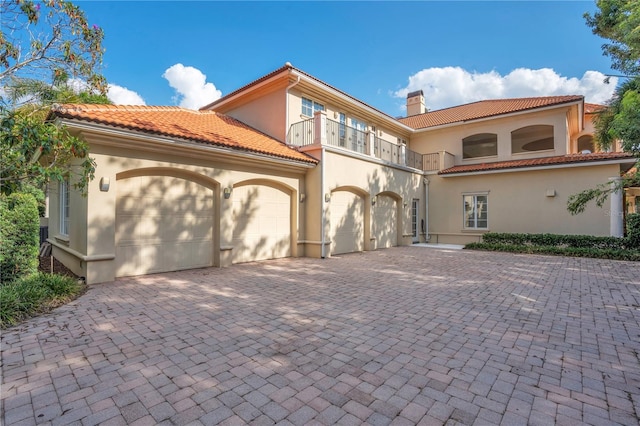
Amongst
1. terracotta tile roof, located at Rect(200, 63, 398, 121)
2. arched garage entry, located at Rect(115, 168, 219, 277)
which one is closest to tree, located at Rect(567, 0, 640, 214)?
terracotta tile roof, located at Rect(200, 63, 398, 121)

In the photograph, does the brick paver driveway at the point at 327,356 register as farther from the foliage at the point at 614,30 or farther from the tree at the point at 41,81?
the foliage at the point at 614,30

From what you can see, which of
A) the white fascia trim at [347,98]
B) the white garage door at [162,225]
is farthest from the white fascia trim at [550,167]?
the white garage door at [162,225]

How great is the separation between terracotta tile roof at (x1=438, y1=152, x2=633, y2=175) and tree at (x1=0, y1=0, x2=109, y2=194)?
54.7 feet

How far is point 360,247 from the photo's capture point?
14.4 meters

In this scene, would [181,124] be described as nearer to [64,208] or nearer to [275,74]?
[64,208]

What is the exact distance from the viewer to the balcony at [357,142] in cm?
1256

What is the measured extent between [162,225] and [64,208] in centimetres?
384

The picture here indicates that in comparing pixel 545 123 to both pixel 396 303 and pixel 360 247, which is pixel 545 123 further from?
pixel 396 303

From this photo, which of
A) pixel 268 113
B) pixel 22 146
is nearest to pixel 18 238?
pixel 22 146

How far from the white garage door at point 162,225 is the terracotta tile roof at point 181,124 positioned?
1.41 meters

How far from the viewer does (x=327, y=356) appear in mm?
3799

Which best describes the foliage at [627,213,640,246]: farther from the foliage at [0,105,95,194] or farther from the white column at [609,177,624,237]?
the foliage at [0,105,95,194]

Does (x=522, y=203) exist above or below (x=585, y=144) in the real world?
below

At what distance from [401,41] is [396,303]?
10.8m
